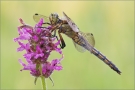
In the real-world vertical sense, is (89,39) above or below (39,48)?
above

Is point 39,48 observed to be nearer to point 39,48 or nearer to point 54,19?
point 39,48

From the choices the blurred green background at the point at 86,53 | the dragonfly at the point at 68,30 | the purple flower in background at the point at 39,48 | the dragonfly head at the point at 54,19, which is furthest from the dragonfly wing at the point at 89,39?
the blurred green background at the point at 86,53

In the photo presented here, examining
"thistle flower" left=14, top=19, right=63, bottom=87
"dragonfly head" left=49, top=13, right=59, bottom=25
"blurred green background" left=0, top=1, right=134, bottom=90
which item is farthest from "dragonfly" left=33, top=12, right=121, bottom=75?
"blurred green background" left=0, top=1, right=134, bottom=90

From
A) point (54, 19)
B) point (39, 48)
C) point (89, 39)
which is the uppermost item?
point (54, 19)

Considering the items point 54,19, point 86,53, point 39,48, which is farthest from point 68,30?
point 86,53

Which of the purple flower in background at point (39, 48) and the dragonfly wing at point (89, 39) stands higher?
the dragonfly wing at point (89, 39)

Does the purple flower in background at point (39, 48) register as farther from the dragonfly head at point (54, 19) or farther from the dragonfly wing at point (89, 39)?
the dragonfly wing at point (89, 39)

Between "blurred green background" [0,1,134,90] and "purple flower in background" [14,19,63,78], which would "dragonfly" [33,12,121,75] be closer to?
→ "purple flower in background" [14,19,63,78]

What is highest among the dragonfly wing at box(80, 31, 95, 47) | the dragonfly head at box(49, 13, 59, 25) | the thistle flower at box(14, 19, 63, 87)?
the dragonfly head at box(49, 13, 59, 25)

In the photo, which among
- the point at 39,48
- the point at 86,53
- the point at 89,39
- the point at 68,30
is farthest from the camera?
the point at 86,53
